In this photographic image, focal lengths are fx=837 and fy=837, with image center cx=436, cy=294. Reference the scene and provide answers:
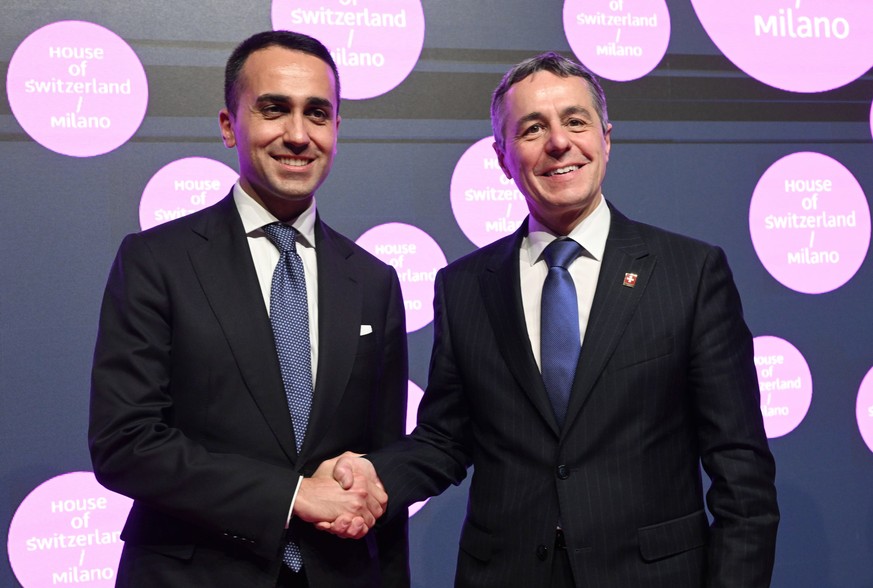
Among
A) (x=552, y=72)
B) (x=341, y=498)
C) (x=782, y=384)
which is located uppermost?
(x=552, y=72)

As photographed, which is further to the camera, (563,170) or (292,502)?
(563,170)

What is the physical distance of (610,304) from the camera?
5.79 ft

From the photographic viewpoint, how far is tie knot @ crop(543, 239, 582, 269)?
1854 mm

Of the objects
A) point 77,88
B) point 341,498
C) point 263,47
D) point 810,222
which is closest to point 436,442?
point 341,498

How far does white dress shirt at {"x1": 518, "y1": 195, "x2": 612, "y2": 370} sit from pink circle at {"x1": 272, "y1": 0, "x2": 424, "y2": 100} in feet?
3.94

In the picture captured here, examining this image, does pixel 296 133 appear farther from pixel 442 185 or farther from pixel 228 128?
pixel 442 185

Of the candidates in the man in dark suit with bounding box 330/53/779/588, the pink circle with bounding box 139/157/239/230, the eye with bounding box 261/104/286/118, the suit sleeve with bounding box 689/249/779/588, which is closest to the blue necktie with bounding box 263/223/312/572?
the man in dark suit with bounding box 330/53/779/588

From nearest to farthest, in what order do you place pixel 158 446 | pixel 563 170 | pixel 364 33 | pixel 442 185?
pixel 158 446 → pixel 563 170 → pixel 364 33 → pixel 442 185

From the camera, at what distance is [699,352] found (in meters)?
1.73

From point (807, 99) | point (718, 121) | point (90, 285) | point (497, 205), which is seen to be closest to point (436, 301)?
point (497, 205)

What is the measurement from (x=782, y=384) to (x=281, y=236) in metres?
2.28

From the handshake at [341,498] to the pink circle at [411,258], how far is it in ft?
3.78

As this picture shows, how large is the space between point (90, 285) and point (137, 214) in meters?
0.28

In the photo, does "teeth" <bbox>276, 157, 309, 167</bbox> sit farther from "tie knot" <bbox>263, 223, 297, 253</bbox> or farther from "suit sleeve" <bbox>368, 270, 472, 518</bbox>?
"suit sleeve" <bbox>368, 270, 472, 518</bbox>
